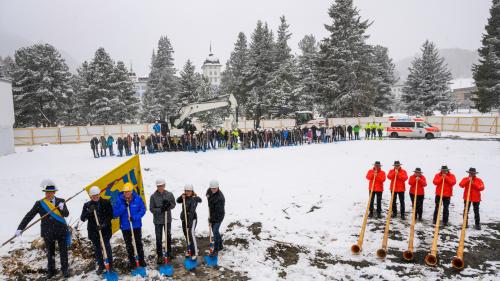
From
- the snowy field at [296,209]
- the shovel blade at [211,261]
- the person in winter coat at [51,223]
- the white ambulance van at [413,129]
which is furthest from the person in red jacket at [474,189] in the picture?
the white ambulance van at [413,129]

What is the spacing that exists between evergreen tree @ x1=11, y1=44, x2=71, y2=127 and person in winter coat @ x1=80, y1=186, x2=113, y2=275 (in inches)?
1756

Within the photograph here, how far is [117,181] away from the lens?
781 centimetres

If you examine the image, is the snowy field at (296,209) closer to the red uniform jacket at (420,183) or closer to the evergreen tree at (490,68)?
the red uniform jacket at (420,183)

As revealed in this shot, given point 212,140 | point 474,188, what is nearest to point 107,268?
point 474,188

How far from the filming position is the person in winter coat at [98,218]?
655 cm

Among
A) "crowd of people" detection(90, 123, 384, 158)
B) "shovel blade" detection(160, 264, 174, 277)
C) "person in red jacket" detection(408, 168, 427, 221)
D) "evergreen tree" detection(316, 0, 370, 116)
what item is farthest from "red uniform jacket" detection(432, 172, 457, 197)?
"evergreen tree" detection(316, 0, 370, 116)

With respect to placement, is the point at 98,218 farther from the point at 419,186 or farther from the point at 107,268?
the point at 419,186

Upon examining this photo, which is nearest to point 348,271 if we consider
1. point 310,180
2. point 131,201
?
point 131,201

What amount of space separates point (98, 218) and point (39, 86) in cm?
4637

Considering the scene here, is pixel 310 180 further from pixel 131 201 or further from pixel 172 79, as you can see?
pixel 172 79

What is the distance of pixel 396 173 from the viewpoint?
32.8 feet

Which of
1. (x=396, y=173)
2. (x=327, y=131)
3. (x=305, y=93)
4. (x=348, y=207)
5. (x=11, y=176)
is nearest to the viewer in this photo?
(x=396, y=173)

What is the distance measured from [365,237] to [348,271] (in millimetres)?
1991

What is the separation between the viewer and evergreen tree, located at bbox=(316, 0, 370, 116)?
42.6m
